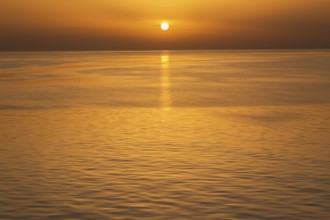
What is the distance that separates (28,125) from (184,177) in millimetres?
11666

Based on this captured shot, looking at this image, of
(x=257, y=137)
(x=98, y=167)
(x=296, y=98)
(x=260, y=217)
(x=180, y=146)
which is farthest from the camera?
(x=296, y=98)

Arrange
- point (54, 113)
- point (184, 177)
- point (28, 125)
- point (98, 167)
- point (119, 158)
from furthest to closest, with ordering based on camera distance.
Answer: point (54, 113) → point (28, 125) → point (119, 158) → point (98, 167) → point (184, 177)

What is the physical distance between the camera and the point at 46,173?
16344 mm

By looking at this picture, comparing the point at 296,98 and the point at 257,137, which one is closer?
the point at 257,137

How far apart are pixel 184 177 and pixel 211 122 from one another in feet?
36.6

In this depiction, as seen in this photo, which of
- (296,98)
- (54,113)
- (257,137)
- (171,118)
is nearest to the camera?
(257,137)

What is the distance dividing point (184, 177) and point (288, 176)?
2.41 meters

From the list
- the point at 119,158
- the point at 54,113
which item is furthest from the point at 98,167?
the point at 54,113

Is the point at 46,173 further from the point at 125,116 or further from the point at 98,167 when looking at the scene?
the point at 125,116

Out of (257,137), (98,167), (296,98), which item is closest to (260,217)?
(98,167)

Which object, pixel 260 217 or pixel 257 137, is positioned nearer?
pixel 260 217

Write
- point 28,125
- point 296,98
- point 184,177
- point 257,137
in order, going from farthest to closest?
point 296,98, point 28,125, point 257,137, point 184,177

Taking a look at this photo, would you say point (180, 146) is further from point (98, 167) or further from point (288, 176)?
point (288, 176)

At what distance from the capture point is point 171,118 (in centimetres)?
2858
